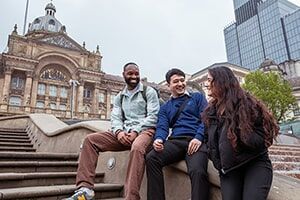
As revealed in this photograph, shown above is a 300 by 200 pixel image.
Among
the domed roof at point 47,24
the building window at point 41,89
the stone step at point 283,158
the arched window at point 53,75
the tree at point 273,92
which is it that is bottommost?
the stone step at point 283,158

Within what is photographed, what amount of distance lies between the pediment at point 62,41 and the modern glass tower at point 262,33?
5851 centimetres

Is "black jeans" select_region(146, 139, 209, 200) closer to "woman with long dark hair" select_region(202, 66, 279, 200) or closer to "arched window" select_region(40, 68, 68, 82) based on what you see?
"woman with long dark hair" select_region(202, 66, 279, 200)

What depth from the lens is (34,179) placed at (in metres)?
3.16

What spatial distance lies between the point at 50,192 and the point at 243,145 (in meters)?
2.03

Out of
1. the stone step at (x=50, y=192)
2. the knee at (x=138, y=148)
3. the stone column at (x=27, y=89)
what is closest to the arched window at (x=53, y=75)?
the stone column at (x=27, y=89)

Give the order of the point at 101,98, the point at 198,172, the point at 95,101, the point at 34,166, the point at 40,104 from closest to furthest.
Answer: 1. the point at 198,172
2. the point at 34,166
3. the point at 40,104
4. the point at 95,101
5. the point at 101,98

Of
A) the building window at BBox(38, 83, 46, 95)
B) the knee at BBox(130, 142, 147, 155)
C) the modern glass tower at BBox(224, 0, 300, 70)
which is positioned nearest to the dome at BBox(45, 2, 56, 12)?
the building window at BBox(38, 83, 46, 95)

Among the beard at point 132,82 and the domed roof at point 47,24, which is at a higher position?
the domed roof at point 47,24

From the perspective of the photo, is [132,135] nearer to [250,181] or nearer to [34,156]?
[250,181]

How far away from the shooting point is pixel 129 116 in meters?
3.20

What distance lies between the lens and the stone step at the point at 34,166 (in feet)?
11.5

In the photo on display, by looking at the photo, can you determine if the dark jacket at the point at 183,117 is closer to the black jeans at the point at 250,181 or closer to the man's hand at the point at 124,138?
the man's hand at the point at 124,138

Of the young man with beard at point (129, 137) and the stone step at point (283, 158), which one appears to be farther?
the stone step at point (283, 158)

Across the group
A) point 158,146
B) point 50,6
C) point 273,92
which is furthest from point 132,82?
point 50,6
